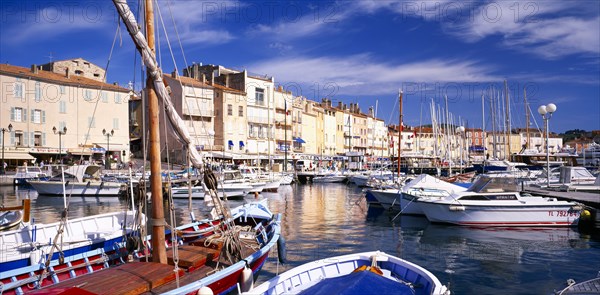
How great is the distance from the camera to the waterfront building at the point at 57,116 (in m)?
52.8

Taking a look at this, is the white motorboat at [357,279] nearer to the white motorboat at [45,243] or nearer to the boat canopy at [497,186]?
the white motorboat at [45,243]

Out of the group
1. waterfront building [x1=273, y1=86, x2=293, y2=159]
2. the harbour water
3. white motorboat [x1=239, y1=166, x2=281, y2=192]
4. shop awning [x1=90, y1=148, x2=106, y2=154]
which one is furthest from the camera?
waterfront building [x1=273, y1=86, x2=293, y2=159]

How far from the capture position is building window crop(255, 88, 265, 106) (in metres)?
70.1

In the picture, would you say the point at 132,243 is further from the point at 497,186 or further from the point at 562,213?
the point at 562,213

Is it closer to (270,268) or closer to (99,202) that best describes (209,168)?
(270,268)

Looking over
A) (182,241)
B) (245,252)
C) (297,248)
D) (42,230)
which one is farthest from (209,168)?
(297,248)

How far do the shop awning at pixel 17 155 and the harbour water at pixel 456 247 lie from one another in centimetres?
2887

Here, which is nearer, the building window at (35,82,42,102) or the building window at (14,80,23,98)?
the building window at (14,80,23,98)

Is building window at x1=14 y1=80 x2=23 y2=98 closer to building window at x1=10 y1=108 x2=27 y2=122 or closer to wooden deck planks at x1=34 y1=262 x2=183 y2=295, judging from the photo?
building window at x1=10 y1=108 x2=27 y2=122

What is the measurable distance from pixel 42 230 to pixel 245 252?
6.45 m

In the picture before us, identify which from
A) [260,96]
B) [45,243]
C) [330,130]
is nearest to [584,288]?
[45,243]

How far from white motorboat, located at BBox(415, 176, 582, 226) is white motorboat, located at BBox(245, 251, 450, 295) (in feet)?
43.8

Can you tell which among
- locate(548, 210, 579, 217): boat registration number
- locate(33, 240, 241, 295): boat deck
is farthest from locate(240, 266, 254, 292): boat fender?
locate(548, 210, 579, 217): boat registration number

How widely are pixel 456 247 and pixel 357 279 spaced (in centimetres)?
1140
